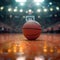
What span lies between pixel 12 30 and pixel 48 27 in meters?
2.99

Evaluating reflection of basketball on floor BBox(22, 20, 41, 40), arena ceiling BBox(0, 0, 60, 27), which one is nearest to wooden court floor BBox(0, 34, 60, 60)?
reflection of basketball on floor BBox(22, 20, 41, 40)

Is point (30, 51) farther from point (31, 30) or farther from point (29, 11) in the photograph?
point (29, 11)

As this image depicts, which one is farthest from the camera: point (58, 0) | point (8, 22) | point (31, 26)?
point (8, 22)

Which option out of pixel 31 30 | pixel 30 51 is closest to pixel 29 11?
pixel 31 30

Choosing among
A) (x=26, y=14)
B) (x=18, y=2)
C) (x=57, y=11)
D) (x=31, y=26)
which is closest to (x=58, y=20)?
(x=57, y=11)

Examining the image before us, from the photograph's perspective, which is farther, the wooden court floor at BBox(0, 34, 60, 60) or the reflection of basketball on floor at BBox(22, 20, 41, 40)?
the reflection of basketball on floor at BBox(22, 20, 41, 40)

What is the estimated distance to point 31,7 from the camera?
1416 cm

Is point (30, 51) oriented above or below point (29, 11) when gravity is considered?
below

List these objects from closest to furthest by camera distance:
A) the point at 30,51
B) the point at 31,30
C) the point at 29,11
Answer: the point at 30,51
the point at 31,30
the point at 29,11

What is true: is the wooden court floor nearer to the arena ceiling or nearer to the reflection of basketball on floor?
the reflection of basketball on floor

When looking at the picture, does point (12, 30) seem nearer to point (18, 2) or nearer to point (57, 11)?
point (18, 2)

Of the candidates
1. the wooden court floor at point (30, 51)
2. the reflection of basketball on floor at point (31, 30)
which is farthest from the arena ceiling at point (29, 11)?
the wooden court floor at point (30, 51)

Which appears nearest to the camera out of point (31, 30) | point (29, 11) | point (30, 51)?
point (30, 51)

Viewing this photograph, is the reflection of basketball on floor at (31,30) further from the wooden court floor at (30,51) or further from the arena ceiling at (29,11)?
the arena ceiling at (29,11)
